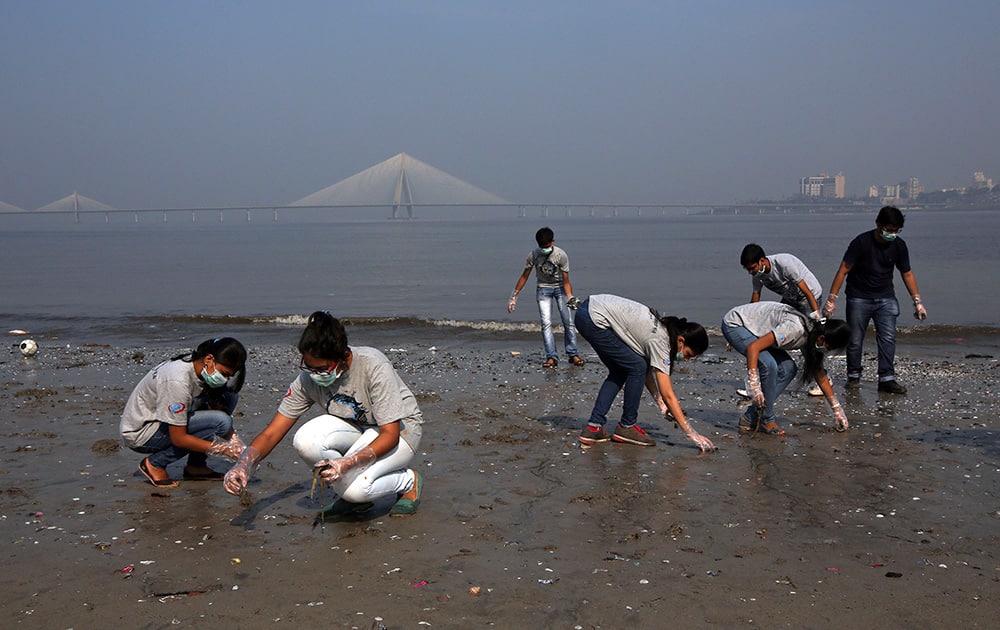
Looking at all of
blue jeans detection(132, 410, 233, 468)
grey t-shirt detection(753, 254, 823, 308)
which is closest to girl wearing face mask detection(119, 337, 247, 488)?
blue jeans detection(132, 410, 233, 468)

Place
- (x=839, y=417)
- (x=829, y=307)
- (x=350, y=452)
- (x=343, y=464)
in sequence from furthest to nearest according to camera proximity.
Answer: (x=829, y=307) → (x=839, y=417) → (x=350, y=452) → (x=343, y=464)

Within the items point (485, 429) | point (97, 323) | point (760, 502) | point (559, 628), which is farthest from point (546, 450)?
point (97, 323)

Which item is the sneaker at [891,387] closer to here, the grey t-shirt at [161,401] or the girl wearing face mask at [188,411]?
the girl wearing face mask at [188,411]

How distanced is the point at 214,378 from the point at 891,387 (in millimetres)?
6419

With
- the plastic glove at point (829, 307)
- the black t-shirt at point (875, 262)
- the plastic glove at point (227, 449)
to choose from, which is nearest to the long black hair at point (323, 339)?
the plastic glove at point (227, 449)

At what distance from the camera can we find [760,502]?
16.9 feet

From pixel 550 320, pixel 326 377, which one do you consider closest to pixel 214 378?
pixel 326 377

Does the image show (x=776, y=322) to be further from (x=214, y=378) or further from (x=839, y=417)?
(x=214, y=378)

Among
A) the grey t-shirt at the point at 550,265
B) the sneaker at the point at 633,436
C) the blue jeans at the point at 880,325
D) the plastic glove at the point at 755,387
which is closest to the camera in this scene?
the sneaker at the point at 633,436

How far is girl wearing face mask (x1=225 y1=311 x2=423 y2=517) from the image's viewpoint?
4324mm

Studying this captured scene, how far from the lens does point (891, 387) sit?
8586mm

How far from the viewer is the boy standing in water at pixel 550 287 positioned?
→ 35.3ft

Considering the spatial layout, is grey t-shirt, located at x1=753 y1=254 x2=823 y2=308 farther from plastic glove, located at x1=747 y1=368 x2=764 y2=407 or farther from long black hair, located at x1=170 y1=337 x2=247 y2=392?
long black hair, located at x1=170 y1=337 x2=247 y2=392

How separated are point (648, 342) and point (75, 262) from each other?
4366 centimetres
